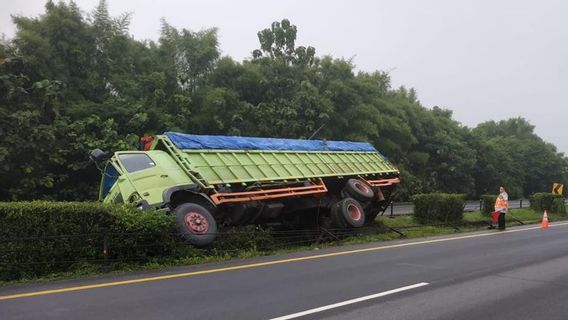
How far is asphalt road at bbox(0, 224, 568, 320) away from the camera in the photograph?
6800 millimetres

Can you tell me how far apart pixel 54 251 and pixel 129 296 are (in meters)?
2.62

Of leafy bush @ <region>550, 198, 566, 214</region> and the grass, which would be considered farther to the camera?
leafy bush @ <region>550, 198, 566, 214</region>

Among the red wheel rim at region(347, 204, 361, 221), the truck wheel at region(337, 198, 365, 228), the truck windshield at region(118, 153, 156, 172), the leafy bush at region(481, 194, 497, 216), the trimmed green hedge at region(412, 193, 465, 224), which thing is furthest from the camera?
the leafy bush at region(481, 194, 497, 216)

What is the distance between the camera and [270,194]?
46.7 ft

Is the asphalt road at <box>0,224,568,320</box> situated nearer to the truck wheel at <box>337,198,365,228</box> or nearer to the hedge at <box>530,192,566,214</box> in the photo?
the truck wheel at <box>337,198,365,228</box>

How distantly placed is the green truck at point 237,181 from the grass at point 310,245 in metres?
0.58

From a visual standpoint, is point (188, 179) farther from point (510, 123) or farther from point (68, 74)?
point (510, 123)

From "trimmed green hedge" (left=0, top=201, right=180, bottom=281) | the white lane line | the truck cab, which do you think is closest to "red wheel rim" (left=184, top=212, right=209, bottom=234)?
the truck cab

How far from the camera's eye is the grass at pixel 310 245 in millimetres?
9484

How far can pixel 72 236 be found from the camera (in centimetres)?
946

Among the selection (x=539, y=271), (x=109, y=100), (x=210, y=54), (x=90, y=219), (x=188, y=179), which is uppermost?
(x=210, y=54)

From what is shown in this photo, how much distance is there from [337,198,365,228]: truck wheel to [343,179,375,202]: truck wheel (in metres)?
0.42

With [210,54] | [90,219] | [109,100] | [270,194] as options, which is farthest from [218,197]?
[210,54]

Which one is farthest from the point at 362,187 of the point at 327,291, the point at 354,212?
the point at 327,291
